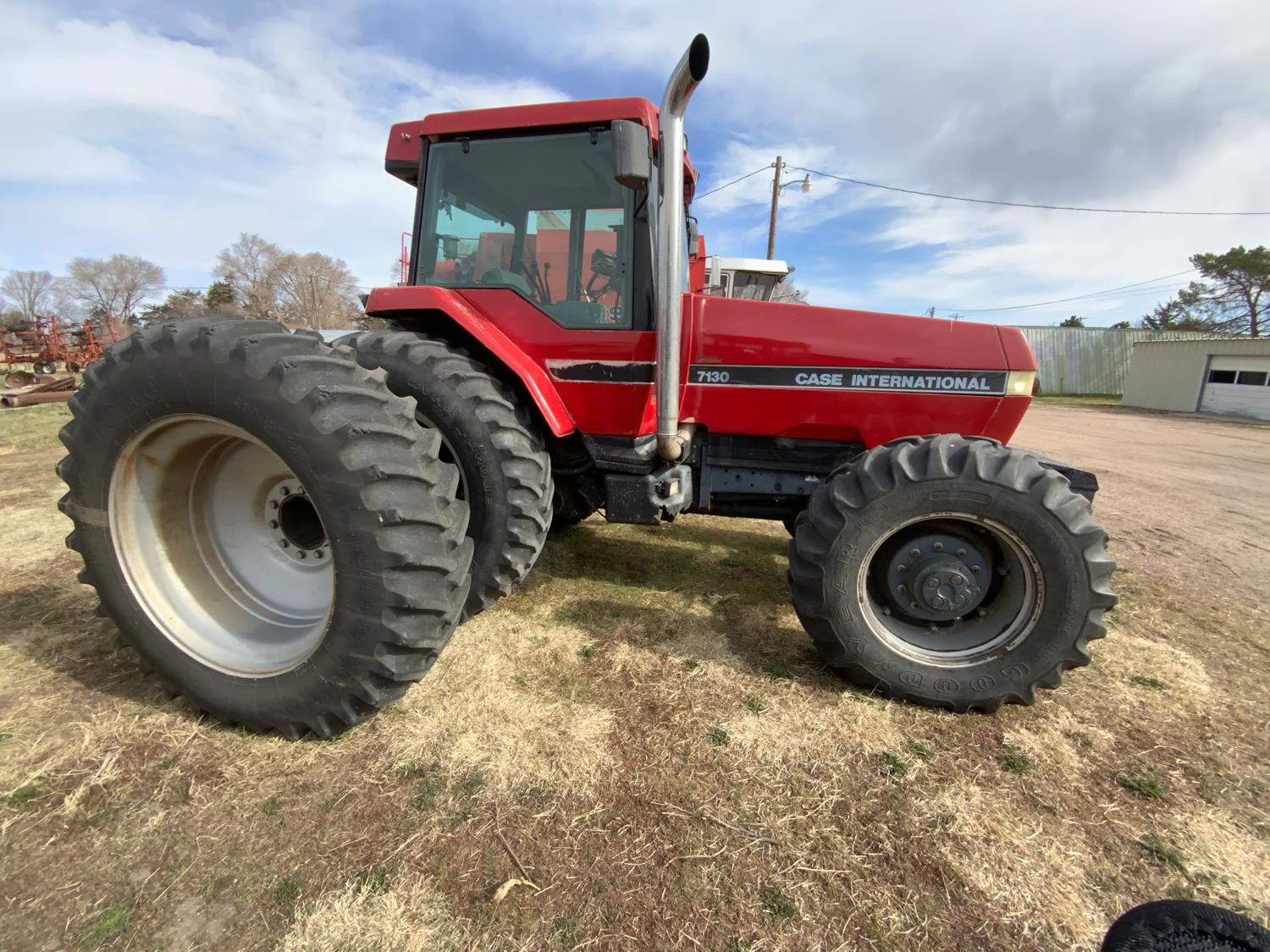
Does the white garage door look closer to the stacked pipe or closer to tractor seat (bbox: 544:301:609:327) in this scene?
tractor seat (bbox: 544:301:609:327)

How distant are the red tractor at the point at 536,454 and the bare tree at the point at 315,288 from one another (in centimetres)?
4079

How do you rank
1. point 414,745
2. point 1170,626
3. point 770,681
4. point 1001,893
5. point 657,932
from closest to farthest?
1. point 657,932
2. point 1001,893
3. point 414,745
4. point 770,681
5. point 1170,626

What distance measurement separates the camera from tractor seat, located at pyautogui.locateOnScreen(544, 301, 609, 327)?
2.60 m

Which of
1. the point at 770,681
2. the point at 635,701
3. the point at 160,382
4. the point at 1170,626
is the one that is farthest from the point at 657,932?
the point at 1170,626

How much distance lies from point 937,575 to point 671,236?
63.3 inches

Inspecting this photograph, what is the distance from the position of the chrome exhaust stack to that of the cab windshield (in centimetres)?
34

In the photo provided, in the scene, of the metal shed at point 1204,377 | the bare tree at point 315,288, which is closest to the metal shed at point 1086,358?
the metal shed at point 1204,377

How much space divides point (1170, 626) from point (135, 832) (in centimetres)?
438

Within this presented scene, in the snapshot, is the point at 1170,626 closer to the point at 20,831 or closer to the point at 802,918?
the point at 802,918

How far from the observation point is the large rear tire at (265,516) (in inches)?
67.9

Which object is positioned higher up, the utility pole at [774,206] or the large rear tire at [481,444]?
the utility pole at [774,206]

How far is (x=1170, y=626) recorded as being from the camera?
9.82ft

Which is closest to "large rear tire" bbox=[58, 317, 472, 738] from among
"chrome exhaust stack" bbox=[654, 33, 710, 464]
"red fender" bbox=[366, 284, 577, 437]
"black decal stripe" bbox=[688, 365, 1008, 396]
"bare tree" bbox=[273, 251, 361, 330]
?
"red fender" bbox=[366, 284, 577, 437]

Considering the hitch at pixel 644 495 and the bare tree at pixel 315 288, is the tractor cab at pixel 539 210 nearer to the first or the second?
the hitch at pixel 644 495
